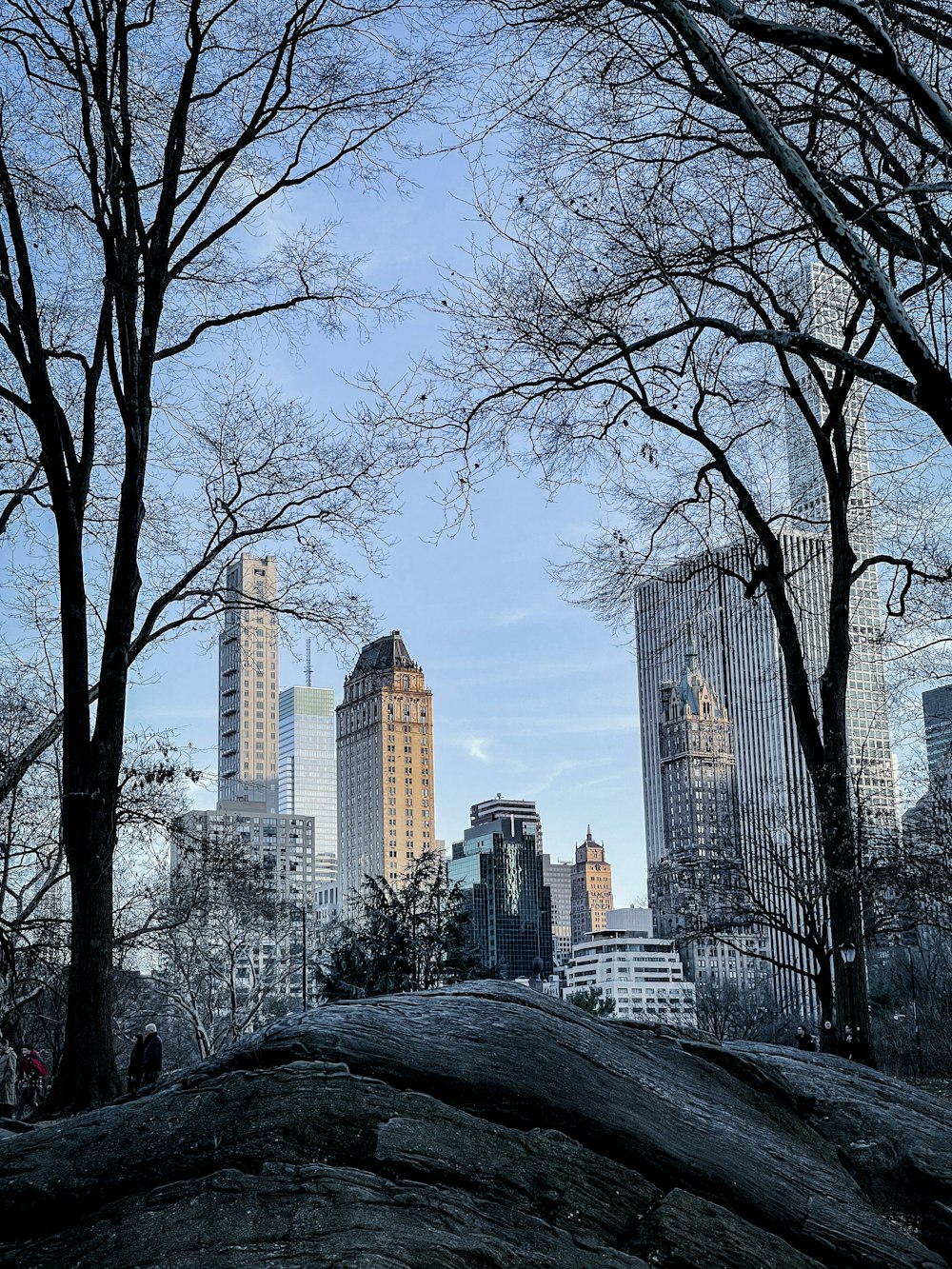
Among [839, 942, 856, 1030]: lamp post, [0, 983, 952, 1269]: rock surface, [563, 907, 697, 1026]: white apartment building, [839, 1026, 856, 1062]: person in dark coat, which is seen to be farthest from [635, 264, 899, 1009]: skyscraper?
[563, 907, 697, 1026]: white apartment building

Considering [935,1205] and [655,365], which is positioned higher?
[655,365]

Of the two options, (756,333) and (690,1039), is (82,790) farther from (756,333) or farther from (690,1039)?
(756,333)

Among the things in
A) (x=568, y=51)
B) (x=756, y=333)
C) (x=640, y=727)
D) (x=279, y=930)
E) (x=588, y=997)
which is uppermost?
(x=640, y=727)

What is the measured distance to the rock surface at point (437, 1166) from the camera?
14.5 ft

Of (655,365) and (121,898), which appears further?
(121,898)

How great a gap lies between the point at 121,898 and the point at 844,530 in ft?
58.4

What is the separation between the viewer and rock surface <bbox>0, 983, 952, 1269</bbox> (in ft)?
14.5

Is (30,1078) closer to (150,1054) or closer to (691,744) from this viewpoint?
(150,1054)

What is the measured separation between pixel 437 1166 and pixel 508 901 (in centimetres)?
17591

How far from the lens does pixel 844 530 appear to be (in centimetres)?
1399

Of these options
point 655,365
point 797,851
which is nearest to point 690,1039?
point 655,365

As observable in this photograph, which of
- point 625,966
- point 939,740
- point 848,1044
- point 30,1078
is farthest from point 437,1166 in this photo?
point 625,966

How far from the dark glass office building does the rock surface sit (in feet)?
524

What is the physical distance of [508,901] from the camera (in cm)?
17688
